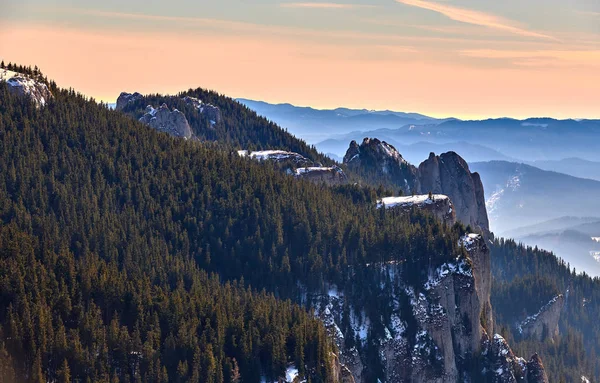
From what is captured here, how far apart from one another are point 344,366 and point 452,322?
3614 centimetres

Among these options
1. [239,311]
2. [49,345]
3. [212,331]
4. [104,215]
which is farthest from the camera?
[104,215]

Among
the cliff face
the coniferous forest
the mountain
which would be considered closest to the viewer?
the coniferous forest

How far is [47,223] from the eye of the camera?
181m

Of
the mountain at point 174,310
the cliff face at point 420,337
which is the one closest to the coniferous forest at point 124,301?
the mountain at point 174,310

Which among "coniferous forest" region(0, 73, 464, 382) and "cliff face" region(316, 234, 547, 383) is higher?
"coniferous forest" region(0, 73, 464, 382)

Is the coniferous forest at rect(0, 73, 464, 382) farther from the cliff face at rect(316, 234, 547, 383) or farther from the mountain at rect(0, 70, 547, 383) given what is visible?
the cliff face at rect(316, 234, 547, 383)

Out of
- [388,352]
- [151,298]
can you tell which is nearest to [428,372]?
[388,352]

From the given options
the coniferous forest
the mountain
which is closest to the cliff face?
the mountain

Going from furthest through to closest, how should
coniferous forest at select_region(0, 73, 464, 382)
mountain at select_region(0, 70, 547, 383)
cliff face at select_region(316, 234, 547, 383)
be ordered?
cliff face at select_region(316, 234, 547, 383)
mountain at select_region(0, 70, 547, 383)
coniferous forest at select_region(0, 73, 464, 382)

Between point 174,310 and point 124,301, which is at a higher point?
point 124,301

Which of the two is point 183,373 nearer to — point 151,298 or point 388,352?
point 151,298

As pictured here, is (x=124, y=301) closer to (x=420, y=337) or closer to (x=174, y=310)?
(x=174, y=310)

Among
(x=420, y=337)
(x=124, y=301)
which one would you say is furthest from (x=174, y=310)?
(x=420, y=337)

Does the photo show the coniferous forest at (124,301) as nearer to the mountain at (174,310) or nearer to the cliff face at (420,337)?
the mountain at (174,310)
